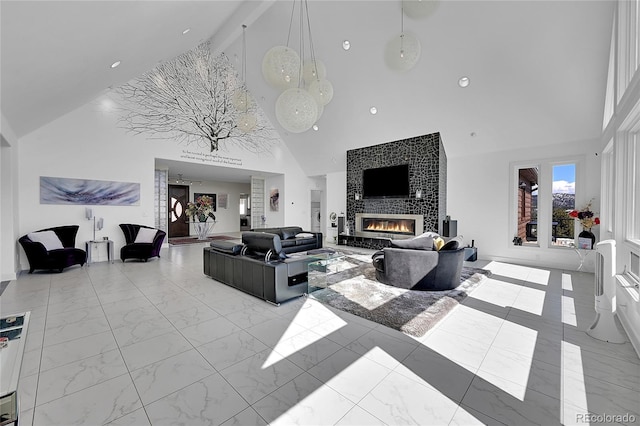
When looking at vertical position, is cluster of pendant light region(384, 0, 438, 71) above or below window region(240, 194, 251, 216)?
above

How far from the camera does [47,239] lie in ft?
18.1

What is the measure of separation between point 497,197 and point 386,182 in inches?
116

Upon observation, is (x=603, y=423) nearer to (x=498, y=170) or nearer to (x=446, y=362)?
(x=446, y=362)

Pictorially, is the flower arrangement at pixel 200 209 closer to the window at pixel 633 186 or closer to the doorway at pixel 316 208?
the doorway at pixel 316 208

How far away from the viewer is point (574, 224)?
5.98 m

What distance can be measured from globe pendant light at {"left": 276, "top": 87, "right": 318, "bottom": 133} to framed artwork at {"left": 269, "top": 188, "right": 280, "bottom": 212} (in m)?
8.32

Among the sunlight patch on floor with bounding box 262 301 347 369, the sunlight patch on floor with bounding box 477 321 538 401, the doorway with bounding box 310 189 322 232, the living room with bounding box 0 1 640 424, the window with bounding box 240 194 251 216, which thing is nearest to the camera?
the sunlight patch on floor with bounding box 477 321 538 401

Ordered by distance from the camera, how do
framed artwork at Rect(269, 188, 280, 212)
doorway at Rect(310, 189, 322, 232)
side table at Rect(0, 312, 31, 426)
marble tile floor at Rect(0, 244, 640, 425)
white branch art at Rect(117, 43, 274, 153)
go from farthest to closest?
doorway at Rect(310, 189, 322, 232), framed artwork at Rect(269, 188, 280, 212), white branch art at Rect(117, 43, 274, 153), marble tile floor at Rect(0, 244, 640, 425), side table at Rect(0, 312, 31, 426)

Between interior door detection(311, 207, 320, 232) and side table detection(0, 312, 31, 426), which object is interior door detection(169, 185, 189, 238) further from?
side table detection(0, 312, 31, 426)

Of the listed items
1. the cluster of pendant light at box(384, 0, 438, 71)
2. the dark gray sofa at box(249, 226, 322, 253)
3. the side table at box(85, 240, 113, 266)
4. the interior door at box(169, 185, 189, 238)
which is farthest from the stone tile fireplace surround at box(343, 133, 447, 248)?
the interior door at box(169, 185, 189, 238)

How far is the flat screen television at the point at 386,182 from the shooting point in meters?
7.74

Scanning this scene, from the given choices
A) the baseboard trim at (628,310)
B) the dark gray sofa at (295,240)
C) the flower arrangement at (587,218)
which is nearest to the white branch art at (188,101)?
the dark gray sofa at (295,240)

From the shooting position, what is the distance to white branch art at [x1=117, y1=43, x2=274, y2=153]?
7304mm

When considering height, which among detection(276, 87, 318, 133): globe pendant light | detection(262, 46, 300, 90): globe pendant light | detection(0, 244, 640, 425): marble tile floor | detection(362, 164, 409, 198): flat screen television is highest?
detection(262, 46, 300, 90): globe pendant light
